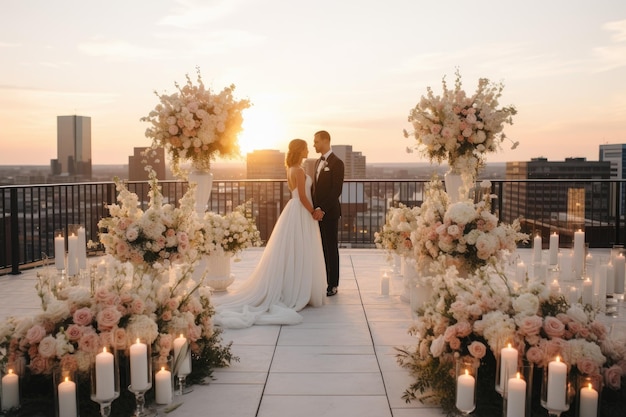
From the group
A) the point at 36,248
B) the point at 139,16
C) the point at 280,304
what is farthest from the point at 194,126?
the point at 36,248

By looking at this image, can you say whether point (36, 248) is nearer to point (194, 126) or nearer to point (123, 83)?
point (123, 83)

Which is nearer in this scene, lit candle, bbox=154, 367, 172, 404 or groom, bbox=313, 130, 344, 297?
lit candle, bbox=154, 367, 172, 404

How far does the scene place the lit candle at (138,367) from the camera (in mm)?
3064

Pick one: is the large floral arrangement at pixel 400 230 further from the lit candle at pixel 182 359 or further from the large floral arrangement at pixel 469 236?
the lit candle at pixel 182 359

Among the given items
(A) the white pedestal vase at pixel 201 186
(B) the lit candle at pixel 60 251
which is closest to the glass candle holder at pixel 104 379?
(B) the lit candle at pixel 60 251

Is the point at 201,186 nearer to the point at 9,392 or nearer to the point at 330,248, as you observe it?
the point at 330,248

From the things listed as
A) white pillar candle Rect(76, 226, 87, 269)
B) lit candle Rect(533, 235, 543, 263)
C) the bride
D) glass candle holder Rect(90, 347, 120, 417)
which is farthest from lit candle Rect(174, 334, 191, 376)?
lit candle Rect(533, 235, 543, 263)

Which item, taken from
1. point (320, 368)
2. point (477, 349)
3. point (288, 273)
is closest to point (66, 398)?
point (320, 368)

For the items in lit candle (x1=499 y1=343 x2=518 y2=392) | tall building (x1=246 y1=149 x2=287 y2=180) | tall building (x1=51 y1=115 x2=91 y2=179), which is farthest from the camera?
tall building (x1=51 y1=115 x2=91 y2=179)

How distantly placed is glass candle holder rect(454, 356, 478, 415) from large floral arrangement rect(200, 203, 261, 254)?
13.4ft

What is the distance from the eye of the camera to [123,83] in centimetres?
1063

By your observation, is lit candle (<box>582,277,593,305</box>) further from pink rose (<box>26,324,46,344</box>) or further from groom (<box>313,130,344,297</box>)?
pink rose (<box>26,324,46,344</box>)

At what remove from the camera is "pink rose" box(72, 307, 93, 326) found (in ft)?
10.9

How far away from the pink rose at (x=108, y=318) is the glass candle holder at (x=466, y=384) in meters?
2.00
